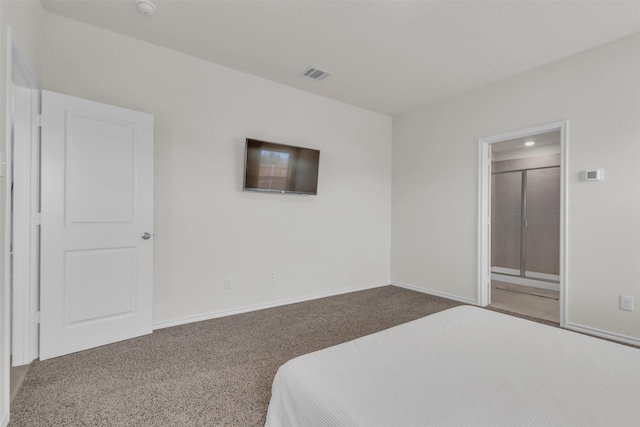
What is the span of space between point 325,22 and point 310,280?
9.34 feet

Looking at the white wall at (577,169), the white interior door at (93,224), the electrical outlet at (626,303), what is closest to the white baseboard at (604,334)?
the white wall at (577,169)

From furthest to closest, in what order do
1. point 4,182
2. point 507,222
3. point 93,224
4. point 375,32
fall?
1. point 507,222
2. point 375,32
3. point 93,224
4. point 4,182

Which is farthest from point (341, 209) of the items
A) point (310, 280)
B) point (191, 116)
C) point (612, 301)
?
point (612, 301)

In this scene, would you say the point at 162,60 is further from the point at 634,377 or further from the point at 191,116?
the point at 634,377

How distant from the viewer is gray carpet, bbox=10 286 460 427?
5.37 ft

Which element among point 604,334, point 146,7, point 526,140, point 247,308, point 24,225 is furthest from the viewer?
point 526,140

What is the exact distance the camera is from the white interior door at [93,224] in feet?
7.47

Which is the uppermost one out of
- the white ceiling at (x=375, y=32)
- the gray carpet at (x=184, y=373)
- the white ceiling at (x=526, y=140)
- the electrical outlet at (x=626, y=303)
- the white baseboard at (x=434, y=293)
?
the white ceiling at (x=375, y=32)

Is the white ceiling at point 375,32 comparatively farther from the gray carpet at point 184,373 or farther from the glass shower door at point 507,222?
the glass shower door at point 507,222

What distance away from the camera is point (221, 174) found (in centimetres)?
323

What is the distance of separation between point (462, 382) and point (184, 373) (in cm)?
182

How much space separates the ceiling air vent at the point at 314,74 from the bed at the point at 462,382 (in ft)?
9.41

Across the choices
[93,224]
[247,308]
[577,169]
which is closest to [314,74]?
[93,224]

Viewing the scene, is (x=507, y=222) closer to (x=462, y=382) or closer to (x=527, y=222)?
(x=527, y=222)
